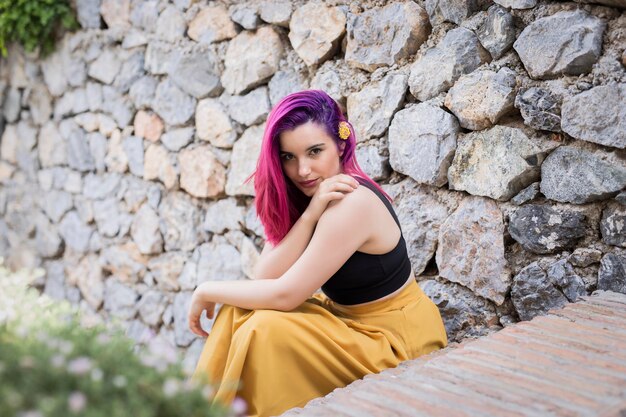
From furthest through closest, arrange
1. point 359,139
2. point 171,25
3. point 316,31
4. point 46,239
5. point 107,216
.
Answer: point 46,239 → point 107,216 → point 171,25 → point 316,31 → point 359,139

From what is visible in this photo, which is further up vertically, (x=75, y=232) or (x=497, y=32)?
(x=497, y=32)

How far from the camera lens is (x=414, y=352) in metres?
2.03

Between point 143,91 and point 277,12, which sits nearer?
point 277,12

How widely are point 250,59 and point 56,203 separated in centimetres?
238

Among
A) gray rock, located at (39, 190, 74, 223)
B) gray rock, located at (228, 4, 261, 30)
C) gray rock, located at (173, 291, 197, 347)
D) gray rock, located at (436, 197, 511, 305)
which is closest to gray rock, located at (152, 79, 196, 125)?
gray rock, located at (228, 4, 261, 30)

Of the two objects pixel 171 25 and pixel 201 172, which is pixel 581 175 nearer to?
pixel 201 172

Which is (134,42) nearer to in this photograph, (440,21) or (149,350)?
(440,21)

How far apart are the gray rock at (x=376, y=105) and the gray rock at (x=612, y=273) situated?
101 centimetres

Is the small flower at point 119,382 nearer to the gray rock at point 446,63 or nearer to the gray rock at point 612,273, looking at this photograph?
the gray rock at point 612,273

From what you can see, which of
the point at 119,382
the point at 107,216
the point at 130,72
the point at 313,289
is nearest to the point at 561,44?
the point at 313,289

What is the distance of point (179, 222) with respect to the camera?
366 cm

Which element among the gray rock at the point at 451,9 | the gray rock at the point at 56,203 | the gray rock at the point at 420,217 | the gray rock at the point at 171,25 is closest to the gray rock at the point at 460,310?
the gray rock at the point at 420,217

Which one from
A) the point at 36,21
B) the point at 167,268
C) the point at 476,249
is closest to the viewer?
the point at 476,249

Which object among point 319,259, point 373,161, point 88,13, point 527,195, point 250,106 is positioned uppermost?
point 88,13
